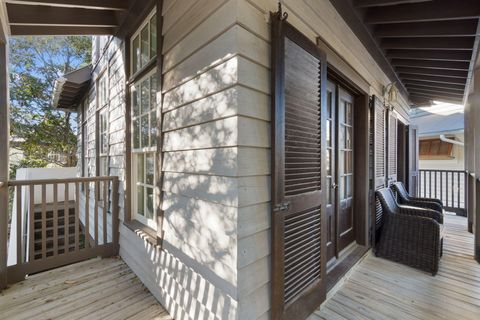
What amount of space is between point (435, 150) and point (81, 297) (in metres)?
10.3

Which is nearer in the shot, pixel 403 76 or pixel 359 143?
pixel 359 143

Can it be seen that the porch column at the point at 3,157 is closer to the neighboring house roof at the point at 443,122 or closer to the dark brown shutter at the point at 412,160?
the dark brown shutter at the point at 412,160

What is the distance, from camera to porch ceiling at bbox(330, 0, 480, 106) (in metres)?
2.14

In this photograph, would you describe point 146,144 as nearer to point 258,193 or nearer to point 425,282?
point 258,193

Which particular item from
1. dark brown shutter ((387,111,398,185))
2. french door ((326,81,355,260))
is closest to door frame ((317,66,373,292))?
french door ((326,81,355,260))

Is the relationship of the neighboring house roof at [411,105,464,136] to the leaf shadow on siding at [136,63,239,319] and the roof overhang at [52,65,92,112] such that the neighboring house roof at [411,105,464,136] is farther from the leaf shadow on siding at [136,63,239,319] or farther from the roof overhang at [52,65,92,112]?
the roof overhang at [52,65,92,112]

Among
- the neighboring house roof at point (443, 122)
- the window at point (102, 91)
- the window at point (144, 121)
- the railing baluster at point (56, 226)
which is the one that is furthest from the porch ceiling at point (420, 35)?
the window at point (102, 91)

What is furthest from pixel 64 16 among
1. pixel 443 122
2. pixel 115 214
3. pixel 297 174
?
pixel 443 122

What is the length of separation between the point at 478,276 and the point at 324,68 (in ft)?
8.98

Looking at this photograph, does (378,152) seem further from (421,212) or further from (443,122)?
(443,122)

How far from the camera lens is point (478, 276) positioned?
96.7 inches

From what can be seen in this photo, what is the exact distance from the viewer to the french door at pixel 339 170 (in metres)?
2.49

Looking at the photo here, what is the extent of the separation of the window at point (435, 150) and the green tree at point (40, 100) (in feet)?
42.7

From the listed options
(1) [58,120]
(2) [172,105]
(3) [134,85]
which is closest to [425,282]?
(2) [172,105]
